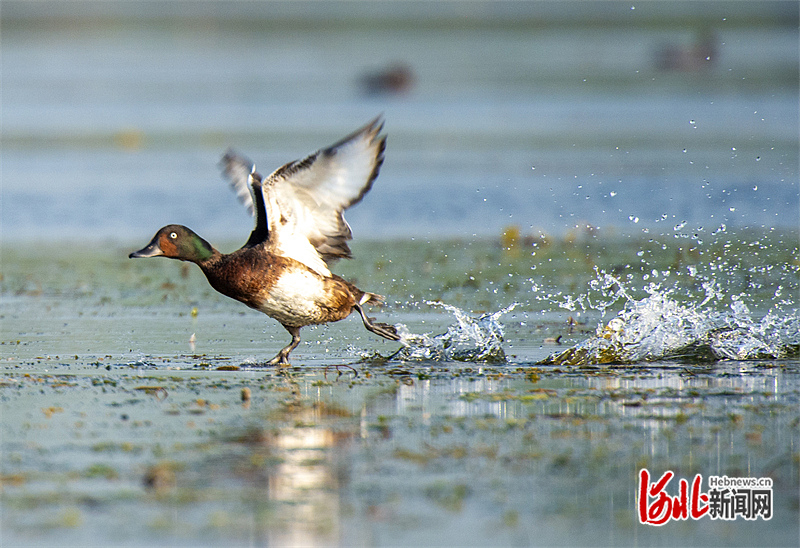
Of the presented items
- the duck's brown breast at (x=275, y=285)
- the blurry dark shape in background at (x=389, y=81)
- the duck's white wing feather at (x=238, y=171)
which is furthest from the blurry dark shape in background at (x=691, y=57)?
the duck's brown breast at (x=275, y=285)

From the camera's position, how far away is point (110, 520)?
4.37 meters

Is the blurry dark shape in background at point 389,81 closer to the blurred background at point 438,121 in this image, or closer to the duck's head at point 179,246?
the blurred background at point 438,121

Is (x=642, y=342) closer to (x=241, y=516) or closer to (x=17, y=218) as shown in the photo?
(x=241, y=516)

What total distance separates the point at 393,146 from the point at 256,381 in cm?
1553

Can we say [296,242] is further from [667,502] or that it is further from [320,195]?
[667,502]

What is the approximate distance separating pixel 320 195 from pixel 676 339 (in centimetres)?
257

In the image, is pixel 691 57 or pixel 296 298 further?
pixel 691 57

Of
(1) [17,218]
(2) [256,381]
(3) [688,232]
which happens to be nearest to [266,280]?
(2) [256,381]

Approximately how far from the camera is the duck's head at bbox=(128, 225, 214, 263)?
7.94 metres

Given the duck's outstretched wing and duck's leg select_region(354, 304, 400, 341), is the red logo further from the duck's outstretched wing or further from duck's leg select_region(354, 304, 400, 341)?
the duck's outstretched wing

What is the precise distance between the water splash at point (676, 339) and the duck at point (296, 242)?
Answer: 4.72ft

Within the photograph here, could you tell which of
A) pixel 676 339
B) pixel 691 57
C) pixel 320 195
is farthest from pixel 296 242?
pixel 691 57

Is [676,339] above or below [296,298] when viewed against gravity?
below

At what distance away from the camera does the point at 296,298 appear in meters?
7.87
